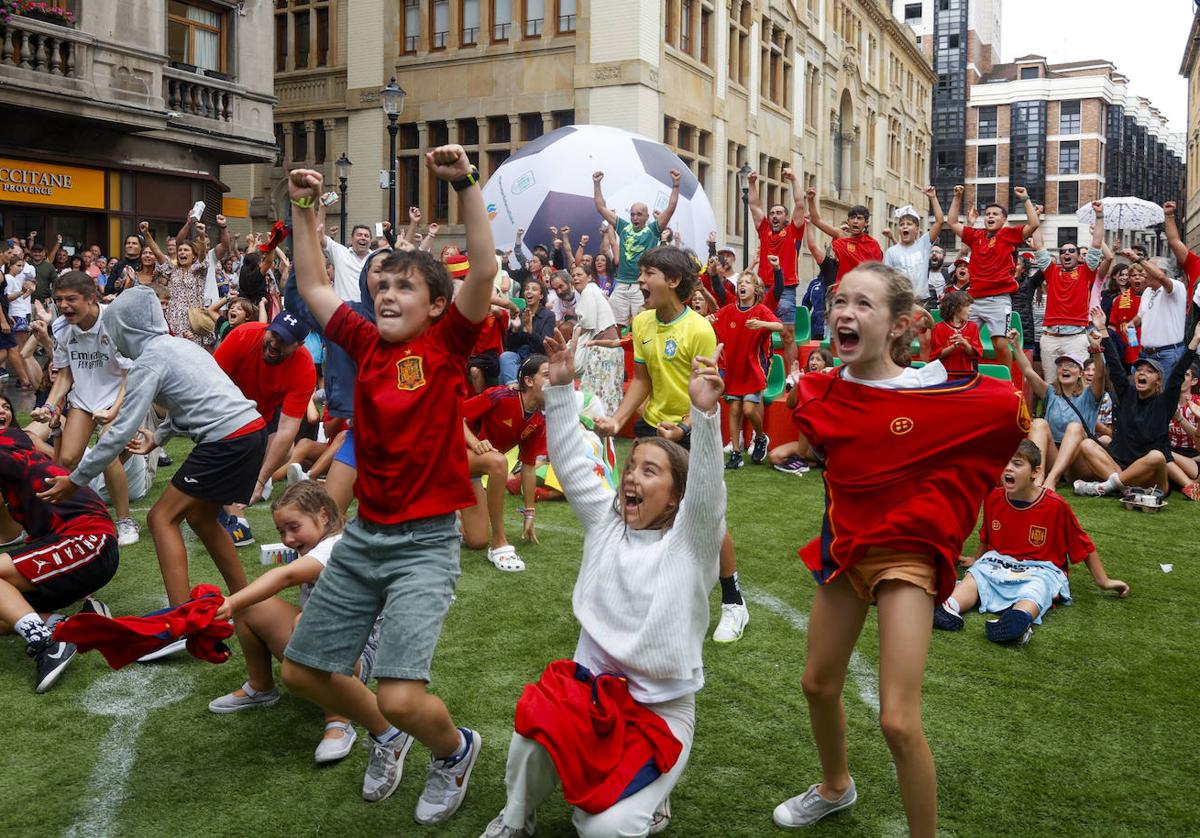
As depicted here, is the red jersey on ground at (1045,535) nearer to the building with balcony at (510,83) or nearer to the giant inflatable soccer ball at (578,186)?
the giant inflatable soccer ball at (578,186)

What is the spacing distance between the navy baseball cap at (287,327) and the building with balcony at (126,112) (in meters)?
17.3

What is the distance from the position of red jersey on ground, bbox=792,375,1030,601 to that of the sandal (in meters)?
3.84

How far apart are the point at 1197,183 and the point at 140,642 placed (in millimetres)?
81992

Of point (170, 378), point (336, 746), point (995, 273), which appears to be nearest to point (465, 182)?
point (336, 746)

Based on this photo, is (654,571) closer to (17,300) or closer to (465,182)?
(465,182)

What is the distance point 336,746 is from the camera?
422 cm

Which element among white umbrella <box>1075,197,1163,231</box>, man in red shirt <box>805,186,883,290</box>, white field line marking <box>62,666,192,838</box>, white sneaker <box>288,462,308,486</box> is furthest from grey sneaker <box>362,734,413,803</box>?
white umbrella <box>1075,197,1163,231</box>

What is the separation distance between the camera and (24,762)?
4.20 metres

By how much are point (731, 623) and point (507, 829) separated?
2.45 meters

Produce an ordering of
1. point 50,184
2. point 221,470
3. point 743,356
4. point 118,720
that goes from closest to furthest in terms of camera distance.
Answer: point 118,720, point 221,470, point 743,356, point 50,184

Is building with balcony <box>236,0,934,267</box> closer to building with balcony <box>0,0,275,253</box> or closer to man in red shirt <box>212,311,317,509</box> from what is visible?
building with balcony <box>0,0,275,253</box>

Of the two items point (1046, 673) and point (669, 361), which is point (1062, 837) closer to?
point (1046, 673)

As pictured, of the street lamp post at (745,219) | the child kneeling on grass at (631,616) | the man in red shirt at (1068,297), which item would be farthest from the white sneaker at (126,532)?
the street lamp post at (745,219)

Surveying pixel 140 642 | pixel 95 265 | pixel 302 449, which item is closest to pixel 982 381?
pixel 140 642
